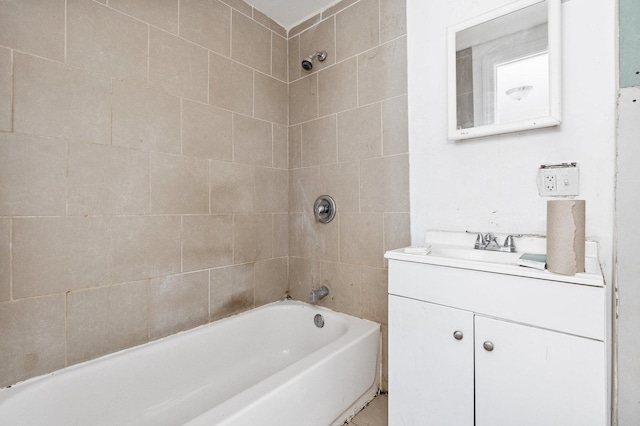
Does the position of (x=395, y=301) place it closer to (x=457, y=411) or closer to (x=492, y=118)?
(x=457, y=411)

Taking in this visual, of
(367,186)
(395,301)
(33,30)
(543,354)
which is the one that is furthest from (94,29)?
(543,354)

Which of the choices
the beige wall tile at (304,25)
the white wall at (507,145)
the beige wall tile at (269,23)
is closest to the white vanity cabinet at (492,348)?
the white wall at (507,145)

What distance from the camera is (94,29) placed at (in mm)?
1276

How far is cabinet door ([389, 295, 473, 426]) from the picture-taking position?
3.38 feet

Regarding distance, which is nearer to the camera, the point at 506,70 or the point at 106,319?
the point at 506,70

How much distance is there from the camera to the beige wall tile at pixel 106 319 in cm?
125

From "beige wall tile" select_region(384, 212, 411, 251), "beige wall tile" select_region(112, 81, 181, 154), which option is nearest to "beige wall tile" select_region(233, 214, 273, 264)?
"beige wall tile" select_region(112, 81, 181, 154)

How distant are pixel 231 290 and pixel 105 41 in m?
1.35

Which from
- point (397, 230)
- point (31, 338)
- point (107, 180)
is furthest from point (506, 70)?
point (31, 338)

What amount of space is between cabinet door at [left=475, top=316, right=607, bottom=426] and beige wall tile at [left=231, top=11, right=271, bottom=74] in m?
1.82

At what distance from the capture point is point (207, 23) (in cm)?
166

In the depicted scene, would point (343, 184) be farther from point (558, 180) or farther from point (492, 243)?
point (558, 180)

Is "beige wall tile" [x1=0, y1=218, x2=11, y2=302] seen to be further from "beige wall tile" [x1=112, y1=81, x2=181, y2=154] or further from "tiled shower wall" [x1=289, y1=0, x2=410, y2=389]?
"tiled shower wall" [x1=289, y1=0, x2=410, y2=389]

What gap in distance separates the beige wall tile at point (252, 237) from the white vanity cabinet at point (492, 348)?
0.98 metres
